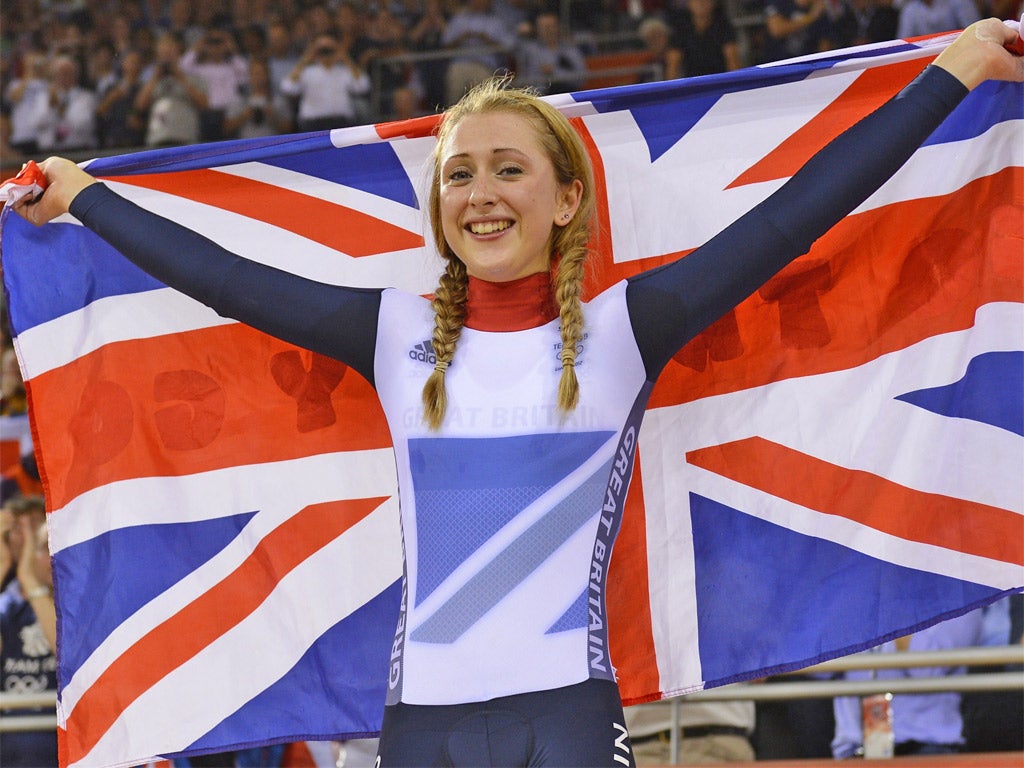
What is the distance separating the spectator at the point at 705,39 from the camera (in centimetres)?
926

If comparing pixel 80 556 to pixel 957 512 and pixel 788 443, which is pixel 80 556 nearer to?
pixel 788 443

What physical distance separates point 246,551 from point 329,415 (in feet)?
1.32

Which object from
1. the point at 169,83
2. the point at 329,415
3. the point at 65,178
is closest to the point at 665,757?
the point at 329,415

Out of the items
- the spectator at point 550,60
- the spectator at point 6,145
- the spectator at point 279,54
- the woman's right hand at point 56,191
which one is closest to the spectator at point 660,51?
the spectator at point 550,60

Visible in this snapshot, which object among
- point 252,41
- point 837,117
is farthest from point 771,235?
point 252,41

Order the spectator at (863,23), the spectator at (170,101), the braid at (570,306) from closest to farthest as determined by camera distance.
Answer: the braid at (570,306) → the spectator at (863,23) → the spectator at (170,101)

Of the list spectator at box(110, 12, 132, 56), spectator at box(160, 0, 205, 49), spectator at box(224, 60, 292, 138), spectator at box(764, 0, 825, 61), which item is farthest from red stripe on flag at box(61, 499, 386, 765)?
spectator at box(110, 12, 132, 56)

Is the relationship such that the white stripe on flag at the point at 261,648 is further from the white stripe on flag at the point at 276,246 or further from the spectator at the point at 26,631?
the spectator at the point at 26,631

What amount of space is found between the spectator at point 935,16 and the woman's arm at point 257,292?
6958 mm

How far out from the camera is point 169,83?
10.3 m

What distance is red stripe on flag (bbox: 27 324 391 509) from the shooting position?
3.38m

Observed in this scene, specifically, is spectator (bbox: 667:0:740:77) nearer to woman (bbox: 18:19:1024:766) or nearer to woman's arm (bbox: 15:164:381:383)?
woman (bbox: 18:19:1024:766)

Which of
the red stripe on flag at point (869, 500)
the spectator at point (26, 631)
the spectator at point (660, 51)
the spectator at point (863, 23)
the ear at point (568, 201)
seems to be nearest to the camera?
the ear at point (568, 201)

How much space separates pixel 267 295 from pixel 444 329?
1.25ft
